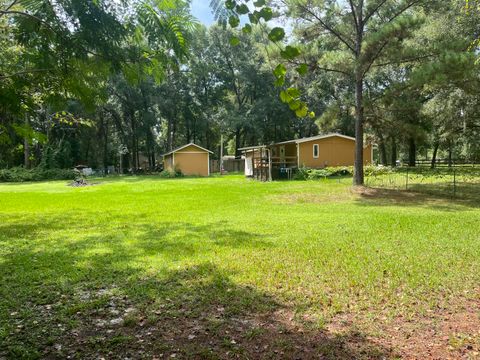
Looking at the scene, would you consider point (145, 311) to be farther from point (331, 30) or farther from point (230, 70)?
point (230, 70)

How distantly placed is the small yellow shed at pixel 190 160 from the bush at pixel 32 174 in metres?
9.78

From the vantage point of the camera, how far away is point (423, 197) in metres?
13.8

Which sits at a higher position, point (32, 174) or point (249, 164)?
point (249, 164)

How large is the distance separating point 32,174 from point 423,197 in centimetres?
3369

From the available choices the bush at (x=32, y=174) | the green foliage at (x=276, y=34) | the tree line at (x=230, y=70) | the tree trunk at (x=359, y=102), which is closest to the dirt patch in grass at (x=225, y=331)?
the tree line at (x=230, y=70)

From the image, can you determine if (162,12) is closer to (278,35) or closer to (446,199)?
(278,35)

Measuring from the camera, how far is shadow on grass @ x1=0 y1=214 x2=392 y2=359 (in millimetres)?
3033

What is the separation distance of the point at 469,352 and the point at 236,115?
136ft

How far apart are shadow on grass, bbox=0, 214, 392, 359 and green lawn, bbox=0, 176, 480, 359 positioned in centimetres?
2

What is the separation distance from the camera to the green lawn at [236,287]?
315 centimetres

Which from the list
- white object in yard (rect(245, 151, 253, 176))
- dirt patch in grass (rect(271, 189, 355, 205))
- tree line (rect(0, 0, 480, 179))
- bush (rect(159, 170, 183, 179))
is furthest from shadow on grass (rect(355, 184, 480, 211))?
bush (rect(159, 170, 183, 179))

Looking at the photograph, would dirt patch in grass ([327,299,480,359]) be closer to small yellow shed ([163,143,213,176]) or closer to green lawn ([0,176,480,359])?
green lawn ([0,176,480,359])

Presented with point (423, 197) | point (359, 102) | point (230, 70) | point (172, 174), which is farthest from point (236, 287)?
point (230, 70)

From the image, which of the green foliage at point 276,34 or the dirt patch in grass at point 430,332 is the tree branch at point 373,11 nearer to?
the dirt patch in grass at point 430,332
